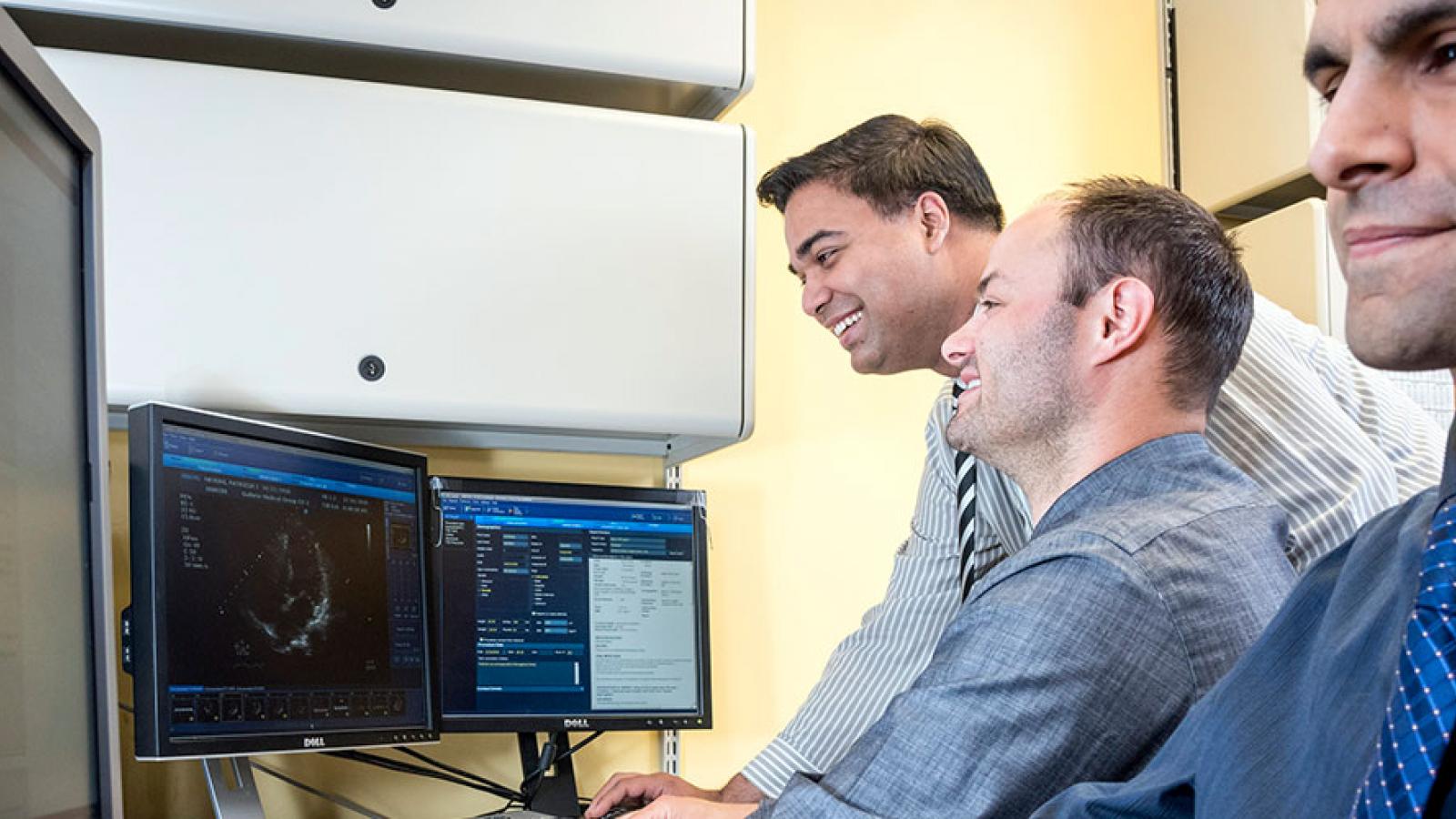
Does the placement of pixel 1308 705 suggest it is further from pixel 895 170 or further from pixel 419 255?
pixel 895 170

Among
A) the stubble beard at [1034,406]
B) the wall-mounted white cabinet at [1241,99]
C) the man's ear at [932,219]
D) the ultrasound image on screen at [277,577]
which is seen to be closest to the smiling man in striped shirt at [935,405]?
the man's ear at [932,219]

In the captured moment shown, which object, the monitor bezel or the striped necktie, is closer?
the monitor bezel

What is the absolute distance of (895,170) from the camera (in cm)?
224

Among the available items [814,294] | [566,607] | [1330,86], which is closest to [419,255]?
[566,607]

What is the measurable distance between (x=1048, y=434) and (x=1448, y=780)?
973mm

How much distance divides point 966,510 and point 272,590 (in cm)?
84

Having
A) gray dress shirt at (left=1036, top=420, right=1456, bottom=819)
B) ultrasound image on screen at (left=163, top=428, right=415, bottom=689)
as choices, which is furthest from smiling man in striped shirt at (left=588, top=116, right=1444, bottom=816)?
gray dress shirt at (left=1036, top=420, right=1456, bottom=819)

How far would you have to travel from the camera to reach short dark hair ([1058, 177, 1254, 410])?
1.60 meters

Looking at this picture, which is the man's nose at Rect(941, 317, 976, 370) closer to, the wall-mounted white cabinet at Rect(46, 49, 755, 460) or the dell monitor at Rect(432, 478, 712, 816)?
the wall-mounted white cabinet at Rect(46, 49, 755, 460)

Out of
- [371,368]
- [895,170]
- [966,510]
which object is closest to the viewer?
[371,368]

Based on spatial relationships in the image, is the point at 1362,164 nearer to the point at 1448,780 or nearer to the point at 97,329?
the point at 1448,780

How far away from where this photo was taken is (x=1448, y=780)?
63 centimetres

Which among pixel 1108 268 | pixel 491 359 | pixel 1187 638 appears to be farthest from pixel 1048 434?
pixel 491 359

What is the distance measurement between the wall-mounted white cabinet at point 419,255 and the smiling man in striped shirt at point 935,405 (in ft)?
0.82
